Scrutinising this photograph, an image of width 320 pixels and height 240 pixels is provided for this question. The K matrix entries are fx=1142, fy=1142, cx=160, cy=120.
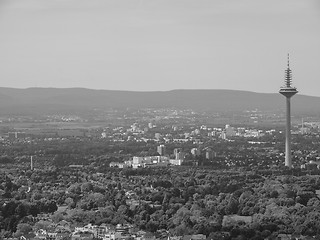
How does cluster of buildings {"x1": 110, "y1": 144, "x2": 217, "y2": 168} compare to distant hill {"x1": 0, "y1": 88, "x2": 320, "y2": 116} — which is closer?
cluster of buildings {"x1": 110, "y1": 144, "x2": 217, "y2": 168}

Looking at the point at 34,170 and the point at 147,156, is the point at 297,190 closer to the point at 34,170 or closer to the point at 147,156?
the point at 34,170

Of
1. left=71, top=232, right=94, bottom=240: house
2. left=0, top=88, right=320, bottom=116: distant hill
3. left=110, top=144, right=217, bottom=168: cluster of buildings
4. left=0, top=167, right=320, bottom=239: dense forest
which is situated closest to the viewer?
left=71, top=232, right=94, bottom=240: house

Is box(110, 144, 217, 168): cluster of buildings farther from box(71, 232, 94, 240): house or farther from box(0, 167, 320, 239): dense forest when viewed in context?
box(71, 232, 94, 240): house

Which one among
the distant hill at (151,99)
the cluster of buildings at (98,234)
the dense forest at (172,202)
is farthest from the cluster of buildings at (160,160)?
the distant hill at (151,99)

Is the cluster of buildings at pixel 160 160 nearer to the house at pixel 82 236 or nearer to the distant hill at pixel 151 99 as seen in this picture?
the house at pixel 82 236

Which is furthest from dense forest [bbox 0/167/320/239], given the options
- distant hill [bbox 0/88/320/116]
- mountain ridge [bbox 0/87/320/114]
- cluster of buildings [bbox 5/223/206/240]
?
mountain ridge [bbox 0/87/320/114]

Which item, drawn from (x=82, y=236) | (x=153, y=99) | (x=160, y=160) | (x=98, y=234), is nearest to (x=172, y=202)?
(x=98, y=234)

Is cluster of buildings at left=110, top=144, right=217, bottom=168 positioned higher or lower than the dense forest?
lower

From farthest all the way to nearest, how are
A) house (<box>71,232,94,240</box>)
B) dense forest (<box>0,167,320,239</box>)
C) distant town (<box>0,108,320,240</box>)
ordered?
dense forest (<box>0,167,320,239</box>) → distant town (<box>0,108,320,240</box>) → house (<box>71,232,94,240</box>)

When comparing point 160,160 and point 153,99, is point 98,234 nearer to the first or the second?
point 160,160
